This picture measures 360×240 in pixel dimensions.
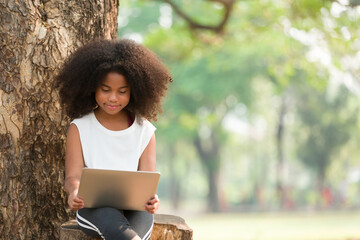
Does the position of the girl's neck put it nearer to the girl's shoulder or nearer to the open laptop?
the girl's shoulder

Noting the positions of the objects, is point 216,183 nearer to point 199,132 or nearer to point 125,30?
point 199,132

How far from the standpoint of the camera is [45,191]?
3.88 m

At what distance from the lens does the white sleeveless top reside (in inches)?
136

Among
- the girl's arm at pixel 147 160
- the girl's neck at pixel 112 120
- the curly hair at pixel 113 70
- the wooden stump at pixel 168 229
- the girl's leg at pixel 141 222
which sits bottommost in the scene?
the wooden stump at pixel 168 229

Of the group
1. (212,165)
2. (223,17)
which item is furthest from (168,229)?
(212,165)

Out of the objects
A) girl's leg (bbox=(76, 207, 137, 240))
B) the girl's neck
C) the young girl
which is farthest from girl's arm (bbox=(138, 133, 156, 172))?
girl's leg (bbox=(76, 207, 137, 240))

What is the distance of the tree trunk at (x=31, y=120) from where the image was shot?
3.77 m

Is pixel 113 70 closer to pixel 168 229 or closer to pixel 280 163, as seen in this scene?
pixel 168 229

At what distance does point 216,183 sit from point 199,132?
10.3 feet

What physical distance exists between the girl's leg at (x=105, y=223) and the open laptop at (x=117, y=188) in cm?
6

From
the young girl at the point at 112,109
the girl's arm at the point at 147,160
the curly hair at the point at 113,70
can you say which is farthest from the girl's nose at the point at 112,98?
the girl's arm at the point at 147,160

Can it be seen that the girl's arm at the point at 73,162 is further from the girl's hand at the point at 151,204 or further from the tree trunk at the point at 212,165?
the tree trunk at the point at 212,165

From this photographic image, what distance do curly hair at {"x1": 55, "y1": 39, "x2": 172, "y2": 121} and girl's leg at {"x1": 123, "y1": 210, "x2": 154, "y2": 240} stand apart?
0.66m

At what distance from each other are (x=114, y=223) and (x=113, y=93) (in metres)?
0.81
